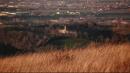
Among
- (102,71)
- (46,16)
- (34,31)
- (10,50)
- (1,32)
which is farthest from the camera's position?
(46,16)

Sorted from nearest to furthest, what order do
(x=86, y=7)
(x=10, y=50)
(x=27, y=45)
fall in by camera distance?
(x=10, y=50) → (x=27, y=45) → (x=86, y=7)

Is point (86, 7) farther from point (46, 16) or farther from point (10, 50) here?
point (10, 50)

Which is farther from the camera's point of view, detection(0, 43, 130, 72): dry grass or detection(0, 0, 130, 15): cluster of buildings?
detection(0, 0, 130, 15): cluster of buildings

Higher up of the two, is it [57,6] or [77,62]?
[77,62]

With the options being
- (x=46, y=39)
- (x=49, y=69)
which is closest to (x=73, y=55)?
(x=49, y=69)

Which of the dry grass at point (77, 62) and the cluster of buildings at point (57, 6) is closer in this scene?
the dry grass at point (77, 62)

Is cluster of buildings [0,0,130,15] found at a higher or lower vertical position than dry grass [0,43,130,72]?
lower

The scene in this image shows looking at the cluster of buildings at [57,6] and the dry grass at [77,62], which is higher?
the dry grass at [77,62]

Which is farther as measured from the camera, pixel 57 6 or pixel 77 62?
pixel 57 6
